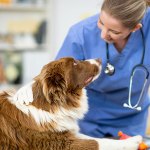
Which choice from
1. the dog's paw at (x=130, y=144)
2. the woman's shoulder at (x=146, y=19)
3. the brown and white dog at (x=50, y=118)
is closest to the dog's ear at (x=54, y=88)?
the brown and white dog at (x=50, y=118)

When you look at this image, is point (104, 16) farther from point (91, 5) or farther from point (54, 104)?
point (91, 5)

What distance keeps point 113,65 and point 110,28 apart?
231mm

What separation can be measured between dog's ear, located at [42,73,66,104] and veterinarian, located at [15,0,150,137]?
335mm

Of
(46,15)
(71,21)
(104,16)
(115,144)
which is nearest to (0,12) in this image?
(46,15)

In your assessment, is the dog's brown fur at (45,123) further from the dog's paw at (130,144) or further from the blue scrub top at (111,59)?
the blue scrub top at (111,59)

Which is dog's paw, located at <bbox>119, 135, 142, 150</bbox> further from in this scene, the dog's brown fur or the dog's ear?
the dog's ear

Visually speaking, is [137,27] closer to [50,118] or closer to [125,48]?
[125,48]

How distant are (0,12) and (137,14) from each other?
106 inches

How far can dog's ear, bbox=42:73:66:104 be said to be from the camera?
148 cm

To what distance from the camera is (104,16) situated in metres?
1.66

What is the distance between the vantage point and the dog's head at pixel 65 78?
1.49 metres

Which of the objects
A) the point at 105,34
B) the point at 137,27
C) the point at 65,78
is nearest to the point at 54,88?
the point at 65,78

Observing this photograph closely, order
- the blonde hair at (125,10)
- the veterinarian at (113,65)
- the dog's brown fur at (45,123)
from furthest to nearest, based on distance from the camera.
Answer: the veterinarian at (113,65), the blonde hair at (125,10), the dog's brown fur at (45,123)

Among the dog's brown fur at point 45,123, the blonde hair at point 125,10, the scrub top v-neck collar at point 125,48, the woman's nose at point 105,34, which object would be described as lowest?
the dog's brown fur at point 45,123
